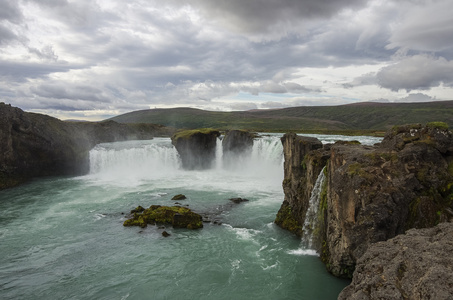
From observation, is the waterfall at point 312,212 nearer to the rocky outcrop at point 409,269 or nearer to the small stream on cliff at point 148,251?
the small stream on cliff at point 148,251

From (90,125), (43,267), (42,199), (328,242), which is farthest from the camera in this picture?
(90,125)

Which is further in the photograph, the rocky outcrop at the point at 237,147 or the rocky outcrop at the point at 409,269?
the rocky outcrop at the point at 237,147

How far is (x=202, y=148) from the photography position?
193 ft

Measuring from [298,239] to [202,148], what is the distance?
39.6m

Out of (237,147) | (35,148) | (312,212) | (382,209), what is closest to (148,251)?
(312,212)

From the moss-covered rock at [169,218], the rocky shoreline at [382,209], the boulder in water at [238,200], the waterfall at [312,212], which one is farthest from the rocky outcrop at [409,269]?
the boulder in water at [238,200]

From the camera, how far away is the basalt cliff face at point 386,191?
1322cm

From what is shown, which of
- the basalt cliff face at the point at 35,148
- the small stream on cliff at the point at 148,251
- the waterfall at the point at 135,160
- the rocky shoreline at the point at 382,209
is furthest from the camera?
the waterfall at the point at 135,160

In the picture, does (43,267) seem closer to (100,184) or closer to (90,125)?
(100,184)

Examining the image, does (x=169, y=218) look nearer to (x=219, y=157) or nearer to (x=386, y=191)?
(x=386, y=191)

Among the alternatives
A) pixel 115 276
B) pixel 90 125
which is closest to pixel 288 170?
pixel 115 276

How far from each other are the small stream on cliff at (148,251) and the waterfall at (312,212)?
2.91 feet

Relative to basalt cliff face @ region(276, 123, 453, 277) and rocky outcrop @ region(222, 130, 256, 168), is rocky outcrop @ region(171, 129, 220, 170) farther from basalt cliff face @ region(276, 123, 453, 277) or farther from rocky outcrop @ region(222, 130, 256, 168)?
basalt cliff face @ region(276, 123, 453, 277)

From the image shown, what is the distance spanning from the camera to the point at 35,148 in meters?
49.0
